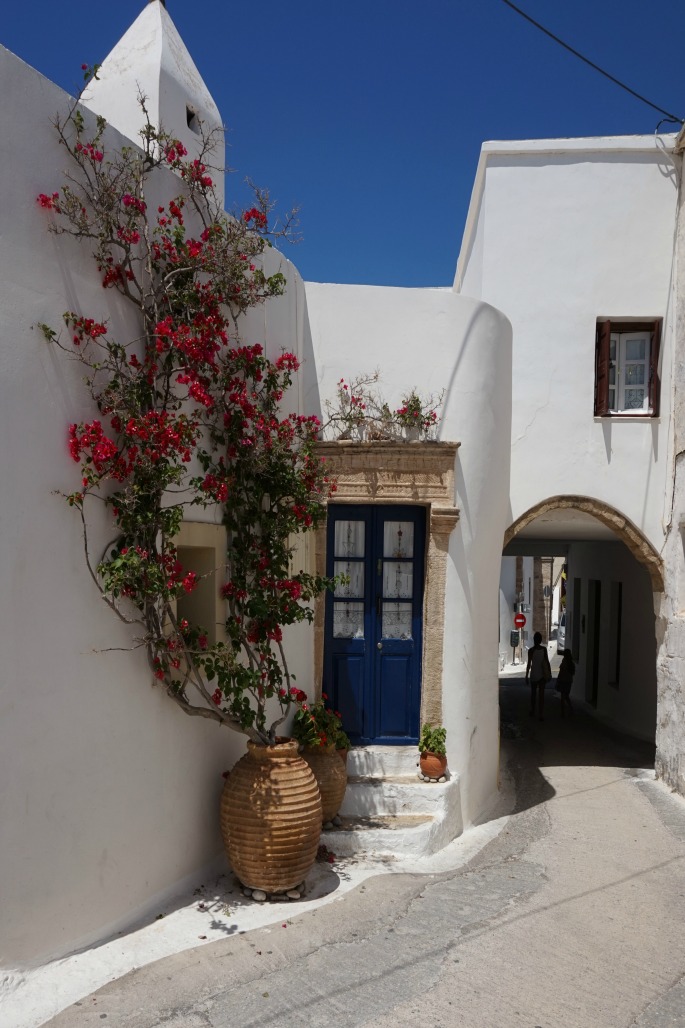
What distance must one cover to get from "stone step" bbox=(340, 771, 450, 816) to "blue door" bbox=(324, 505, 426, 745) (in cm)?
62

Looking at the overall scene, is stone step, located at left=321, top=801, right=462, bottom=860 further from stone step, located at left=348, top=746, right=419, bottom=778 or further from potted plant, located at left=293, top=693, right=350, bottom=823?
stone step, located at left=348, top=746, right=419, bottom=778

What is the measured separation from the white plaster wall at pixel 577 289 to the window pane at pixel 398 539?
1844 millimetres

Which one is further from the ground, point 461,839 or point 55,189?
point 55,189

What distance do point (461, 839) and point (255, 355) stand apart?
4.14 metres

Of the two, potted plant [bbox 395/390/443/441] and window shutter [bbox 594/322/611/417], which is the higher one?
window shutter [bbox 594/322/611/417]

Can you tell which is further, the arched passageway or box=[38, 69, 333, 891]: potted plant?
the arched passageway

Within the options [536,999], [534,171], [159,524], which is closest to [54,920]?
[159,524]

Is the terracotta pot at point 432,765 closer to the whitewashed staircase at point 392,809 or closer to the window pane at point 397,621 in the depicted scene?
the whitewashed staircase at point 392,809

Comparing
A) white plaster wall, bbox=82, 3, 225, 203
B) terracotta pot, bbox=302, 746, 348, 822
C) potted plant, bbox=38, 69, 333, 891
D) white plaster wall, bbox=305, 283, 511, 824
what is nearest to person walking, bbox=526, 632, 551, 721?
white plaster wall, bbox=305, 283, 511, 824

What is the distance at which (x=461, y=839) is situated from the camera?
23.1ft

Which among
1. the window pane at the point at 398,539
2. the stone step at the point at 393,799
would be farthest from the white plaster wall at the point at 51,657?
the window pane at the point at 398,539

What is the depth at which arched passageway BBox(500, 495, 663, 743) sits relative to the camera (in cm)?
909

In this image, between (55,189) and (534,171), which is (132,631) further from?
(534,171)

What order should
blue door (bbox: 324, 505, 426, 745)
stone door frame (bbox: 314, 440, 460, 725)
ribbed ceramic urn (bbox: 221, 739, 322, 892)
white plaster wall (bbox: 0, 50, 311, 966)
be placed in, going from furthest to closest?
blue door (bbox: 324, 505, 426, 745)
stone door frame (bbox: 314, 440, 460, 725)
ribbed ceramic urn (bbox: 221, 739, 322, 892)
white plaster wall (bbox: 0, 50, 311, 966)
